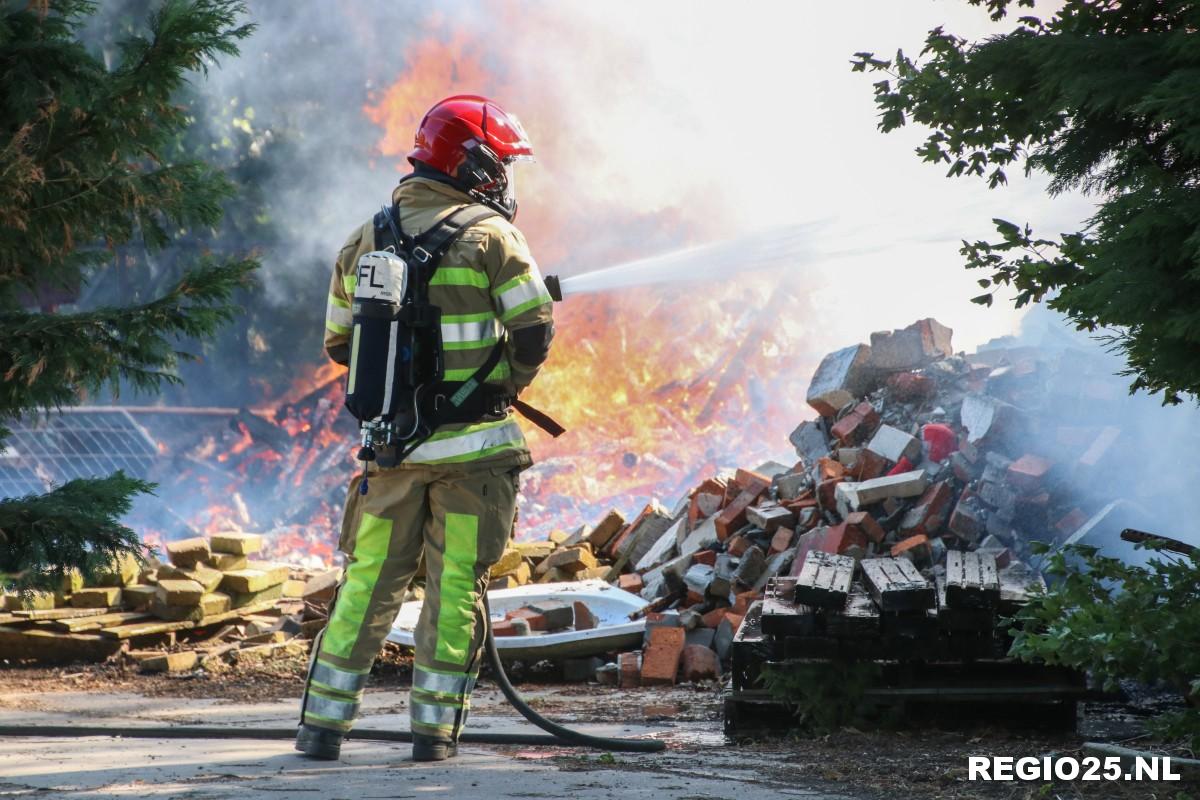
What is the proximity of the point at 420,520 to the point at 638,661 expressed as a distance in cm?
266

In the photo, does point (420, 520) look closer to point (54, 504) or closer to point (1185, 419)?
point (54, 504)

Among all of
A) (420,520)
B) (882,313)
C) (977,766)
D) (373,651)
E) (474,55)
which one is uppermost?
(474,55)

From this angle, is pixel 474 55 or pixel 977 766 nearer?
pixel 977 766

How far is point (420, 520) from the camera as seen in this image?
411 cm

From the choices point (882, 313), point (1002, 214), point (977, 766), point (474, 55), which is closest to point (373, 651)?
point (977, 766)

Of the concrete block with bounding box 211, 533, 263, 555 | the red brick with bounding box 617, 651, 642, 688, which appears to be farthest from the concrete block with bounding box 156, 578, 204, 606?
the red brick with bounding box 617, 651, 642, 688

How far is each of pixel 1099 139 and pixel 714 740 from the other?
2.63 meters

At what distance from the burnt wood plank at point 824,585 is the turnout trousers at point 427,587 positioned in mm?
1156

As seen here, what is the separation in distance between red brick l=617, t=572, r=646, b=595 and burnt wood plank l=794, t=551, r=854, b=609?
123 inches

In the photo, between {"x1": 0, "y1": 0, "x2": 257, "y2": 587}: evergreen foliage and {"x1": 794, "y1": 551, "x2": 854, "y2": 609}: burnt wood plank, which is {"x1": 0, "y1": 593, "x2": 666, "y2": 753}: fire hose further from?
{"x1": 0, "y1": 0, "x2": 257, "y2": 587}: evergreen foliage

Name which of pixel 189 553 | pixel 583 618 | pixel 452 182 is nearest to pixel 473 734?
pixel 452 182

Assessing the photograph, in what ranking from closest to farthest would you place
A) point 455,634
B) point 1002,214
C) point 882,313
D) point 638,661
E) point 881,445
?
point 455,634 → point 638,661 → point 881,445 → point 1002,214 → point 882,313

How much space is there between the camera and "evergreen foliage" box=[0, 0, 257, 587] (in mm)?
5145

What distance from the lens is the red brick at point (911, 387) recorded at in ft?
26.7
